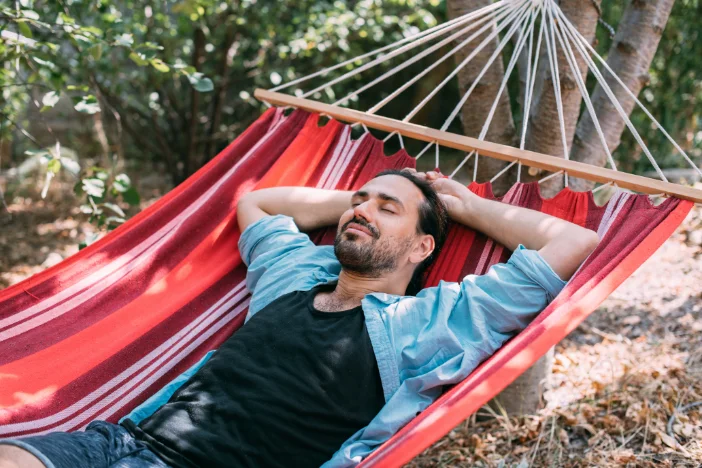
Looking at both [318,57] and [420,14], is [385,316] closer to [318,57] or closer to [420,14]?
[420,14]

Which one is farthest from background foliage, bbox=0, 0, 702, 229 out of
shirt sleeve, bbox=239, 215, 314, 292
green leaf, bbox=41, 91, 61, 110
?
shirt sleeve, bbox=239, 215, 314, 292

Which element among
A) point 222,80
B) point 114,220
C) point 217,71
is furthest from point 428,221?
point 217,71

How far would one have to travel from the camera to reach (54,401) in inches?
67.9

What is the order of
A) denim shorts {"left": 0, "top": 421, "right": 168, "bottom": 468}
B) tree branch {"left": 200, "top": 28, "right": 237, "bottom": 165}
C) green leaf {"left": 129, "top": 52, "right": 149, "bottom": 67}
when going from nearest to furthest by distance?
denim shorts {"left": 0, "top": 421, "right": 168, "bottom": 468} < green leaf {"left": 129, "top": 52, "right": 149, "bottom": 67} < tree branch {"left": 200, "top": 28, "right": 237, "bottom": 165}

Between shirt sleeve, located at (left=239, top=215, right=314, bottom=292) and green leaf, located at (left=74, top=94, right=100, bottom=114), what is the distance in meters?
0.68

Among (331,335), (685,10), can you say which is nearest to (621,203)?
(331,335)

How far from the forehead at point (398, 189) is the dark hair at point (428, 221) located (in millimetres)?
19

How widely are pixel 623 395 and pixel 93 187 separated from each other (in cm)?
203

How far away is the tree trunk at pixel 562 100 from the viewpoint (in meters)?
2.34

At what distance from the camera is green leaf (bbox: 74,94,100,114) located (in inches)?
87.6

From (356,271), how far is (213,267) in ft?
1.94

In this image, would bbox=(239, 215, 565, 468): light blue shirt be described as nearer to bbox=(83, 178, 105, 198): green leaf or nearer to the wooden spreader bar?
the wooden spreader bar

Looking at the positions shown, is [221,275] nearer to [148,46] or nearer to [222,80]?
[148,46]

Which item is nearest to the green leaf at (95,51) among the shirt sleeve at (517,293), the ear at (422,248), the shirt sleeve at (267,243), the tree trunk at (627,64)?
the shirt sleeve at (267,243)
